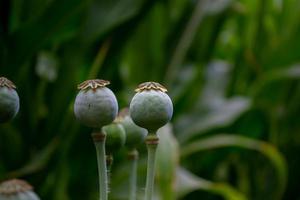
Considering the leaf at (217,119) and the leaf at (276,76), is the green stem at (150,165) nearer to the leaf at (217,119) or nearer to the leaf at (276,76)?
the leaf at (217,119)

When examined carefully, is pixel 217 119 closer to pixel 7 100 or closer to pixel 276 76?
pixel 276 76

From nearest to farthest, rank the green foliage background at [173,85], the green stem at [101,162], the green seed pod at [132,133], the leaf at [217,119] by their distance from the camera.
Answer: the green stem at [101,162], the green seed pod at [132,133], the green foliage background at [173,85], the leaf at [217,119]

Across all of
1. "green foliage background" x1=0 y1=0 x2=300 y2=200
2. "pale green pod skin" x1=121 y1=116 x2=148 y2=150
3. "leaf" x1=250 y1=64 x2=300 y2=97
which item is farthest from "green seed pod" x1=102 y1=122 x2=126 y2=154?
"leaf" x1=250 y1=64 x2=300 y2=97

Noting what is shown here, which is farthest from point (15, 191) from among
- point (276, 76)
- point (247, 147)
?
point (276, 76)

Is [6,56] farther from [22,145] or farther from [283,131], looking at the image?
[283,131]

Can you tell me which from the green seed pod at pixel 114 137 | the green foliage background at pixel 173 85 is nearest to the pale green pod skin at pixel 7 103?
the green seed pod at pixel 114 137

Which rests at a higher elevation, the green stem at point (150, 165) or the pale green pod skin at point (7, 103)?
the pale green pod skin at point (7, 103)

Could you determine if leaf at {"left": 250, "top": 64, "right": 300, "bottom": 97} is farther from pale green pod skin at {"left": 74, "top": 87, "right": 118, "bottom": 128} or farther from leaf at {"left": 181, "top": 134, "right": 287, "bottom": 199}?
pale green pod skin at {"left": 74, "top": 87, "right": 118, "bottom": 128}
